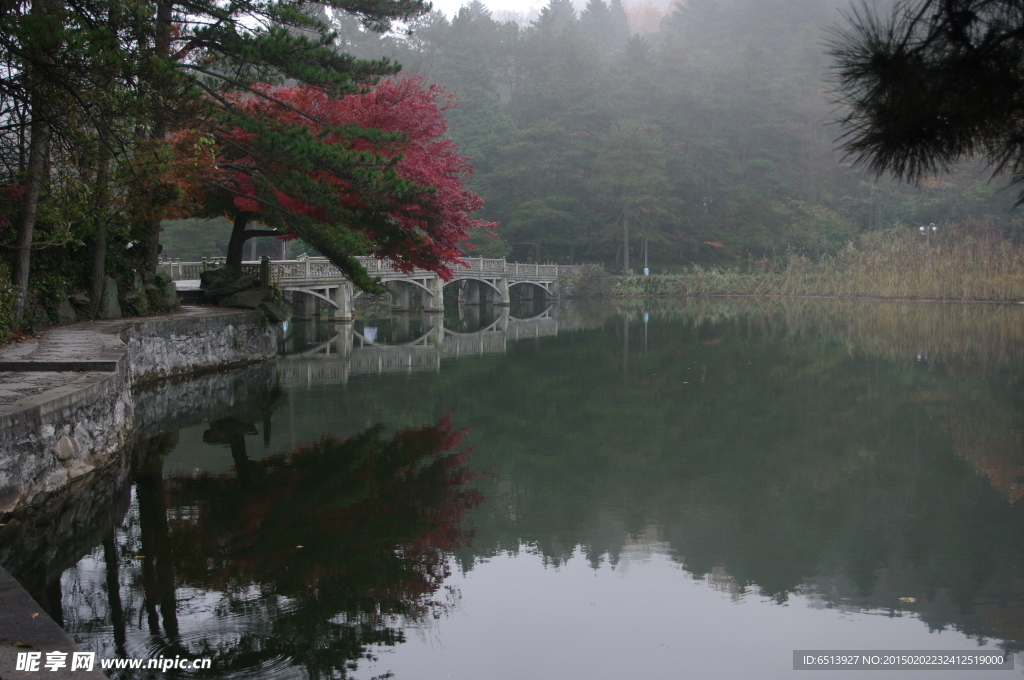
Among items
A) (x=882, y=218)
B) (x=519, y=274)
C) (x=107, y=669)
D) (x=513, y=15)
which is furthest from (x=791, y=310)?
(x=513, y=15)

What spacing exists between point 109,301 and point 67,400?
678cm

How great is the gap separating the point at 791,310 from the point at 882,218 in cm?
1890

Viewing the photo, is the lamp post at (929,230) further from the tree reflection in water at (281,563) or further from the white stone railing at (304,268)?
the tree reflection in water at (281,563)

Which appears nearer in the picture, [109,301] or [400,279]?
[109,301]

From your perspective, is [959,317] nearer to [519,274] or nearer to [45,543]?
[519,274]

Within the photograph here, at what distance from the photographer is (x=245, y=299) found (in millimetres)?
16281

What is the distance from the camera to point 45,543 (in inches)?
216

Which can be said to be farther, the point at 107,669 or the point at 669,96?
the point at 669,96

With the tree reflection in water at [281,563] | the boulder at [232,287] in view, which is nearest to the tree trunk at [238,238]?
the boulder at [232,287]

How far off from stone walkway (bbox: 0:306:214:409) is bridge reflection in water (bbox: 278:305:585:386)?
4.03m

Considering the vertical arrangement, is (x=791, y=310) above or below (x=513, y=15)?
below

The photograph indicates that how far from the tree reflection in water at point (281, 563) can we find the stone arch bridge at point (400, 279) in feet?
35.8

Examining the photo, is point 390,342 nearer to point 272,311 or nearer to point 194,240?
point 272,311

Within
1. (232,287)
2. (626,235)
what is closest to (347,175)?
(232,287)
